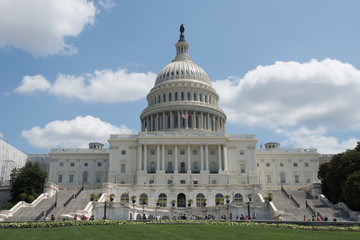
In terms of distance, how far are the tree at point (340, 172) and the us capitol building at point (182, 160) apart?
12.6 m

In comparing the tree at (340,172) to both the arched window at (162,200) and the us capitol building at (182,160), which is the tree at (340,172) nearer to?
the us capitol building at (182,160)

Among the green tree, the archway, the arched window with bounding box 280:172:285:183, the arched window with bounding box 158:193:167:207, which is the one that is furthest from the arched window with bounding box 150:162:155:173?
the green tree

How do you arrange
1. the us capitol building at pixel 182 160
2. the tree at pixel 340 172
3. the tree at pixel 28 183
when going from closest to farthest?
the tree at pixel 340 172
the tree at pixel 28 183
the us capitol building at pixel 182 160

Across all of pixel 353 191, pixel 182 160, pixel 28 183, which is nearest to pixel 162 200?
pixel 182 160

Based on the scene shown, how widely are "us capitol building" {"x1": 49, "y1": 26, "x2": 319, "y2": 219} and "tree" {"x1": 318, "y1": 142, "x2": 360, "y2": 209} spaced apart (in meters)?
12.6

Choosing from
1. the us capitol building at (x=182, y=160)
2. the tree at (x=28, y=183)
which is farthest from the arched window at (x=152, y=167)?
the tree at (x=28, y=183)

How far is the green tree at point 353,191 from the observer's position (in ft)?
186

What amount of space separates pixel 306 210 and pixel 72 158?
224 feet

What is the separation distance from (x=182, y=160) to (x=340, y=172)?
1559 inches

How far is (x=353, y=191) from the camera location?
5719 cm

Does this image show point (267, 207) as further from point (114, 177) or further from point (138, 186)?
point (114, 177)

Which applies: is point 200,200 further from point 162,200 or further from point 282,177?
point 282,177

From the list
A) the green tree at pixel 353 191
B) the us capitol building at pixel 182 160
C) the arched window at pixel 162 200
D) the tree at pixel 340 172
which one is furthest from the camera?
the us capitol building at pixel 182 160

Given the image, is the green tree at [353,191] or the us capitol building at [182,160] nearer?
the green tree at [353,191]
